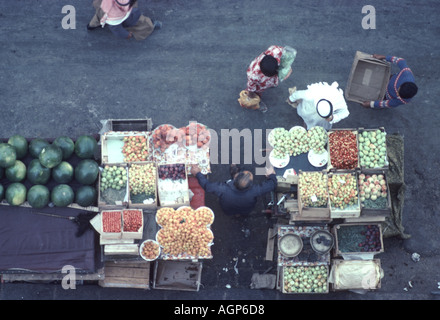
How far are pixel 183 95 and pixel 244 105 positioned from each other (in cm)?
104

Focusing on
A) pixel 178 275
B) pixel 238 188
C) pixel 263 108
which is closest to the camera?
Result: pixel 238 188

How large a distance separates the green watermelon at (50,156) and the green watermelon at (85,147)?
0.30 meters

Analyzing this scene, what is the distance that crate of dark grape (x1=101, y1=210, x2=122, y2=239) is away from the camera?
5.88 meters

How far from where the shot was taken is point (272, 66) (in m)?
6.14

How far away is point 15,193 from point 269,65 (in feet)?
12.3

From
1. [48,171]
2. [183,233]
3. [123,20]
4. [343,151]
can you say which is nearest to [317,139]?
[343,151]

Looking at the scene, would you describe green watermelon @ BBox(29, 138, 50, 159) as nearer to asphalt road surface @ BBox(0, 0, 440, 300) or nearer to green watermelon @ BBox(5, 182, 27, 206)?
green watermelon @ BBox(5, 182, 27, 206)

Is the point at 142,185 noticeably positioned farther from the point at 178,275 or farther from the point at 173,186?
the point at 178,275

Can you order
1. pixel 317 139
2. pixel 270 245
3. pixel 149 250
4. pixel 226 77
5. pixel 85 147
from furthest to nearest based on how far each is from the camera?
pixel 226 77
pixel 270 245
pixel 317 139
pixel 85 147
pixel 149 250

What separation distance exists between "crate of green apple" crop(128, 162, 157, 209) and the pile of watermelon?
490 mm

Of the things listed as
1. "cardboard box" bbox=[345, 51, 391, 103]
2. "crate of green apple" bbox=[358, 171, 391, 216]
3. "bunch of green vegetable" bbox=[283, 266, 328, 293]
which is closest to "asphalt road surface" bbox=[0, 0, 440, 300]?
"cardboard box" bbox=[345, 51, 391, 103]

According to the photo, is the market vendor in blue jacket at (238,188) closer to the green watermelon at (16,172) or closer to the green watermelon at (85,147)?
the green watermelon at (85,147)

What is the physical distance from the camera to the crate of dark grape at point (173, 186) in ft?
20.4

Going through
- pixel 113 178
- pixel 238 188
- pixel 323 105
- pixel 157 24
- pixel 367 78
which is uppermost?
pixel 157 24
